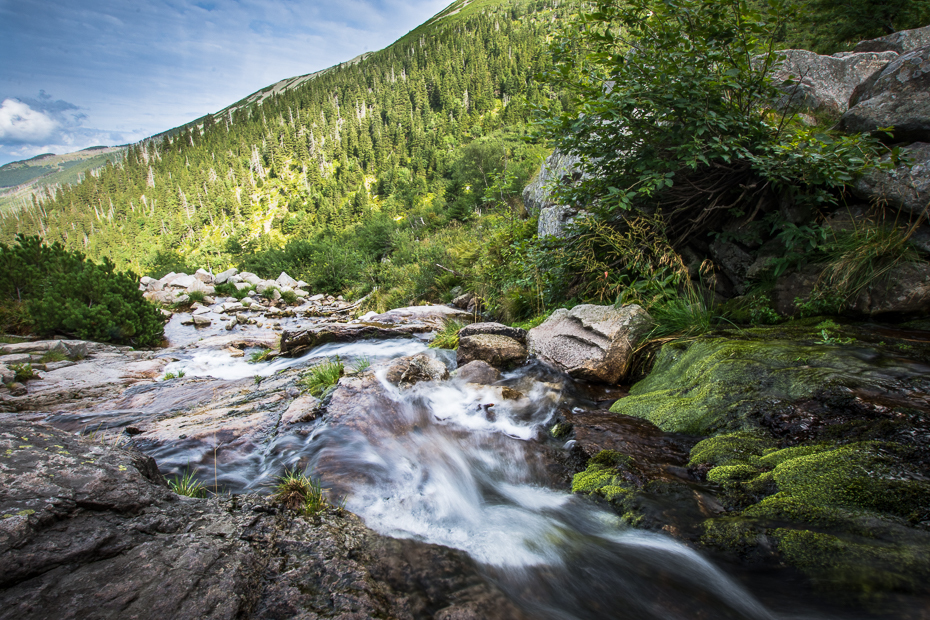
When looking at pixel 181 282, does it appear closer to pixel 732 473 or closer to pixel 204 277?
pixel 204 277

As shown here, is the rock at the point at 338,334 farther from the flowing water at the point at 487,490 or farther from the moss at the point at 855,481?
the moss at the point at 855,481

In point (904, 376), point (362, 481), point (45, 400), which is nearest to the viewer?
point (904, 376)

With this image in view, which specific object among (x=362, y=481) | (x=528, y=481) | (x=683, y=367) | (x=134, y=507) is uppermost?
(x=134, y=507)

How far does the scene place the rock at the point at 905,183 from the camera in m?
3.76

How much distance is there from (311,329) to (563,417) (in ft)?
23.1

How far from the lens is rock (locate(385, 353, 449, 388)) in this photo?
5.08m

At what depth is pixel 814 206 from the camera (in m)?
4.32

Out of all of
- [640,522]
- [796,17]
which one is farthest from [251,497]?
[796,17]

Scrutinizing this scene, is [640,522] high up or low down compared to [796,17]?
down

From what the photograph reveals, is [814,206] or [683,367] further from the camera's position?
[814,206]

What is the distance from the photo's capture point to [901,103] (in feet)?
14.0

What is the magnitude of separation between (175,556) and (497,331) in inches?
204

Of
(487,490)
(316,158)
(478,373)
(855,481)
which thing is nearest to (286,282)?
(478,373)

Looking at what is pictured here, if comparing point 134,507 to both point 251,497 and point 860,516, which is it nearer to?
point 251,497
